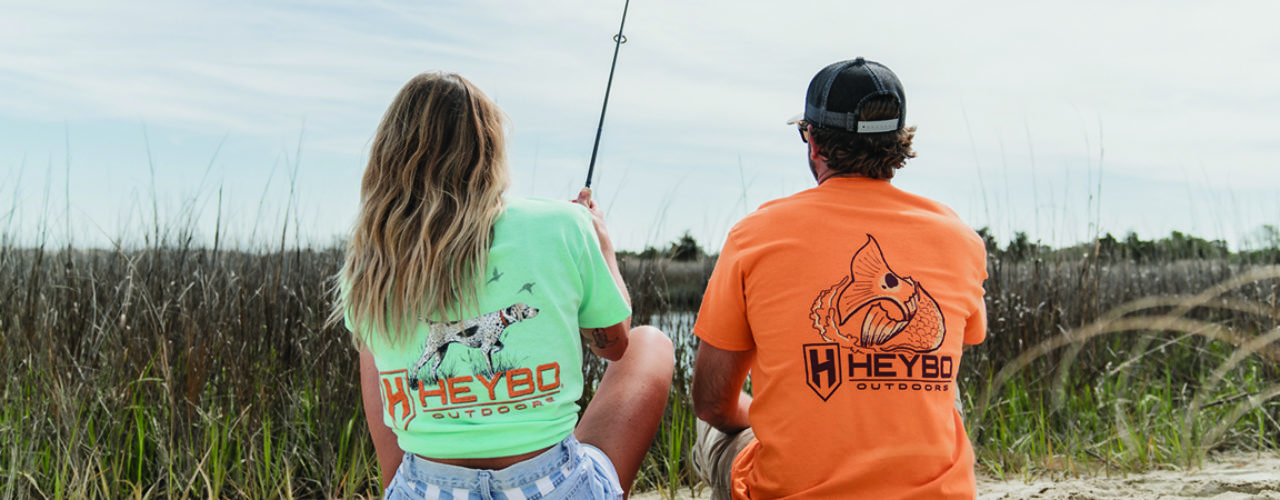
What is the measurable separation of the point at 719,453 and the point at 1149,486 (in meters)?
1.85

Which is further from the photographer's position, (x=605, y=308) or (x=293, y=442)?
(x=293, y=442)

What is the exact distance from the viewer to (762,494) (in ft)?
4.71

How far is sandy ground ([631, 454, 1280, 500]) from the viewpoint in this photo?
250cm

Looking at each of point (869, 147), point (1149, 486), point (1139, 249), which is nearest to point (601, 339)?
point (869, 147)

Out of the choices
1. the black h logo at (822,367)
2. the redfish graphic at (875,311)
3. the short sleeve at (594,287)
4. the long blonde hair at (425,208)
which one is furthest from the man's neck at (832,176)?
the long blonde hair at (425,208)

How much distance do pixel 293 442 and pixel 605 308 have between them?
187cm

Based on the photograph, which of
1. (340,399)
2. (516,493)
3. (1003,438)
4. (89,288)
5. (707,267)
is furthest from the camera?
(707,267)

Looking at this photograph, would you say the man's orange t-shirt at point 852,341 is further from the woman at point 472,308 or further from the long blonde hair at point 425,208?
the long blonde hair at point 425,208

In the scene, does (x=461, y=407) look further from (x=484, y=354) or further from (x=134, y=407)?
(x=134, y=407)

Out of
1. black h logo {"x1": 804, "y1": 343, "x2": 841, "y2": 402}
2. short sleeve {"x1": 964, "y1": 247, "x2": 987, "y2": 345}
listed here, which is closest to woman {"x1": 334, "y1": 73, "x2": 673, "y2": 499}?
black h logo {"x1": 804, "y1": 343, "x2": 841, "y2": 402}

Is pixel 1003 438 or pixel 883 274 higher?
pixel 883 274

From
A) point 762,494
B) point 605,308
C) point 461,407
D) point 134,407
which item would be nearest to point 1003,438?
point 762,494

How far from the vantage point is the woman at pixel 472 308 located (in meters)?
1.38

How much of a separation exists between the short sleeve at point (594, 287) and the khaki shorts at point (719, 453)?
0.42 meters
